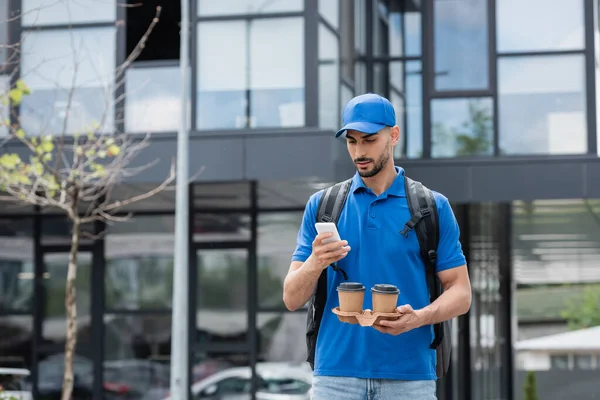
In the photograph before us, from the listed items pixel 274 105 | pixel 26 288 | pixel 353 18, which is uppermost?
pixel 353 18

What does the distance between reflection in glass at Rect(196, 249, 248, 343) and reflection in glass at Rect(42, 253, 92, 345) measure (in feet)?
5.05

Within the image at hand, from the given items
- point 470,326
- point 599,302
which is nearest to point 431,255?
point 470,326

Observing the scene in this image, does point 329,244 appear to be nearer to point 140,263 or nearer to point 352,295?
point 352,295

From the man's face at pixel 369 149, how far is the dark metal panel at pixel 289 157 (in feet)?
28.5

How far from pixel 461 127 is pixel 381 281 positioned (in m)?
10.5

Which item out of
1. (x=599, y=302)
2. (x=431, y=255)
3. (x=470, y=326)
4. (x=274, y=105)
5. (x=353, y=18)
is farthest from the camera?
(x=599, y=302)

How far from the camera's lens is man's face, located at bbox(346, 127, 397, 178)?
3588mm

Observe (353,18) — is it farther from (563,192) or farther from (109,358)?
(109,358)

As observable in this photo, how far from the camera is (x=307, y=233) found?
3789 mm

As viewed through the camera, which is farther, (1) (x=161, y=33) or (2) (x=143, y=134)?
(1) (x=161, y=33)

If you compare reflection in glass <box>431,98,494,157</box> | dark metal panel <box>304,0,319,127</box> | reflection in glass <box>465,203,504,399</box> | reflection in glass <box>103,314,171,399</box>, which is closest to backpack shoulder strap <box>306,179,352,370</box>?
dark metal panel <box>304,0,319,127</box>

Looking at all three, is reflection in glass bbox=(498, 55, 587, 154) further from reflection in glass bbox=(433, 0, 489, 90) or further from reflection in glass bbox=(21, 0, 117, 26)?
reflection in glass bbox=(21, 0, 117, 26)

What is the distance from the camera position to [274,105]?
1287 cm

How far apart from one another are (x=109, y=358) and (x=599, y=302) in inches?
490
